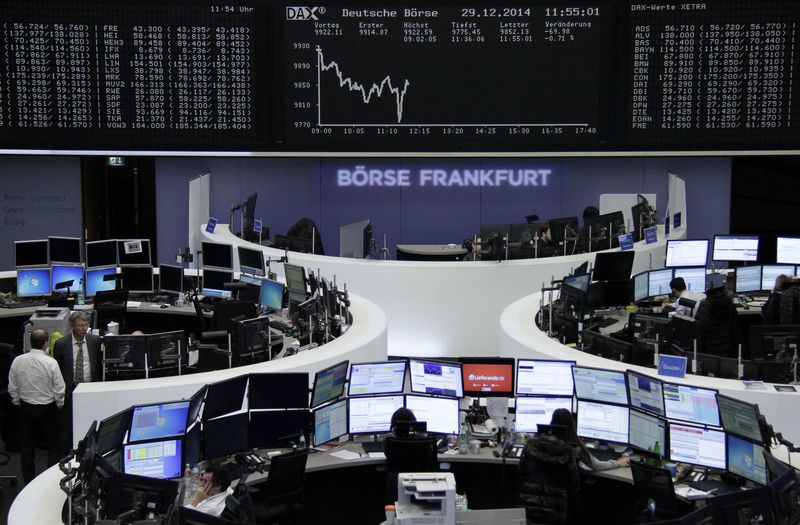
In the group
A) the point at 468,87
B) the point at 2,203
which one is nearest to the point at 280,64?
the point at 468,87

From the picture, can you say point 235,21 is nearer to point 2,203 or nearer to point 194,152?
point 194,152

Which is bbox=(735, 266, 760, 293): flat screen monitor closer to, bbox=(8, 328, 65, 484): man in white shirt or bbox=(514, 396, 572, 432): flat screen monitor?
bbox=(514, 396, 572, 432): flat screen monitor

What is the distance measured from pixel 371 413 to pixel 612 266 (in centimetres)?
426

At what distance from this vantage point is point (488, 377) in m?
7.61

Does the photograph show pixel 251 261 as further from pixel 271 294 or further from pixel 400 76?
pixel 400 76

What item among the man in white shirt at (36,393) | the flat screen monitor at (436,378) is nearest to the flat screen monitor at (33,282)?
the man in white shirt at (36,393)

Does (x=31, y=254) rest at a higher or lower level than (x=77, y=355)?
higher

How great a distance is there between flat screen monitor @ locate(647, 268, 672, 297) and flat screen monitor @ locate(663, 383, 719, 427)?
4.52 m

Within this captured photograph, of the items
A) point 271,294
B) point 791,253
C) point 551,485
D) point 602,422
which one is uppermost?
point 791,253

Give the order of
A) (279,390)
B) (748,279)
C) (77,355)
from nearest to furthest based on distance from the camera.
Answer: (279,390), (77,355), (748,279)

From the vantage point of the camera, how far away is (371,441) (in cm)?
748

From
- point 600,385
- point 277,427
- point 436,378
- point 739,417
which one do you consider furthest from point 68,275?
point 739,417

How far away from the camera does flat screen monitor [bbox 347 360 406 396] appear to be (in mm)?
7512

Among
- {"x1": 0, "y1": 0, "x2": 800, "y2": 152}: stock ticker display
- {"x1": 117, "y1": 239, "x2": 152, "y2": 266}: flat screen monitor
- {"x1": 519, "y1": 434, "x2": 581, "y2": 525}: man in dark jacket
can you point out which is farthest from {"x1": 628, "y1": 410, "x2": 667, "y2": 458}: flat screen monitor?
{"x1": 117, "y1": 239, "x2": 152, "y2": 266}: flat screen monitor
